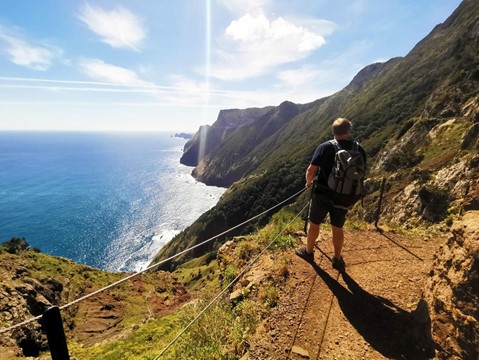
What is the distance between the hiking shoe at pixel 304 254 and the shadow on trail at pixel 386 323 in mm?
1116

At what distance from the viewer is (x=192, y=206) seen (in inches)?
5650

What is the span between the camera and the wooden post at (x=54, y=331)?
2701mm

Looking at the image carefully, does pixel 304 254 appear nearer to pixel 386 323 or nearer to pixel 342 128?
pixel 386 323

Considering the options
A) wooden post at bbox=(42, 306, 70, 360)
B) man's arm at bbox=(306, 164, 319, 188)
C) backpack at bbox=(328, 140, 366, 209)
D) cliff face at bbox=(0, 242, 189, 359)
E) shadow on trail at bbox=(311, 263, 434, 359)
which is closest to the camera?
wooden post at bbox=(42, 306, 70, 360)

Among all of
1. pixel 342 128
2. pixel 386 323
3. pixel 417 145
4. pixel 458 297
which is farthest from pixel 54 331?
pixel 417 145

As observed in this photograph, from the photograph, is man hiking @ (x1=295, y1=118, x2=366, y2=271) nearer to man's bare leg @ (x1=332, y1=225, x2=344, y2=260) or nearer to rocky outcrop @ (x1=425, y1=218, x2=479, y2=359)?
man's bare leg @ (x1=332, y1=225, x2=344, y2=260)

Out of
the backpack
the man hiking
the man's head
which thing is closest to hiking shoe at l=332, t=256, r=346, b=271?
the man hiking

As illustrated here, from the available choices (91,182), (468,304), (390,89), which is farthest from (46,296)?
(91,182)

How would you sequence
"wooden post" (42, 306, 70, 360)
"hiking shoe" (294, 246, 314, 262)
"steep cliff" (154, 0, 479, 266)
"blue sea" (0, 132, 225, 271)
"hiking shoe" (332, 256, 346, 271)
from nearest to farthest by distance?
"wooden post" (42, 306, 70, 360) < "hiking shoe" (332, 256, 346, 271) < "hiking shoe" (294, 246, 314, 262) < "steep cliff" (154, 0, 479, 266) < "blue sea" (0, 132, 225, 271)

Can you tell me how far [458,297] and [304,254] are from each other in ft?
13.6

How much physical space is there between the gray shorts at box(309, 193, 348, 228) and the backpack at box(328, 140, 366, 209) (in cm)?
46

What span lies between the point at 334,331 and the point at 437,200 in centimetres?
1653

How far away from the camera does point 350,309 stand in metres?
5.75

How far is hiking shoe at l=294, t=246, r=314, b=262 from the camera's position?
7762 millimetres
